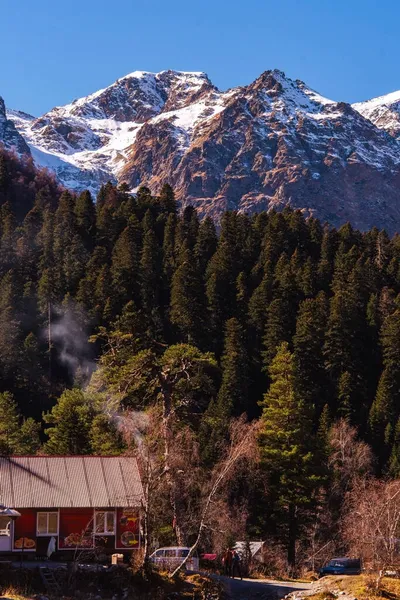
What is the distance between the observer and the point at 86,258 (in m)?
118

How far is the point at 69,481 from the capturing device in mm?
43438

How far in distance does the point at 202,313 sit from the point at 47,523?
66.2m

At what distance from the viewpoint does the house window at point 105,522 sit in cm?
4247

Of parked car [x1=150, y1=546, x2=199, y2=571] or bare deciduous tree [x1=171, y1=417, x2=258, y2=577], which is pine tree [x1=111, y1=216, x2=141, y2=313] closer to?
bare deciduous tree [x1=171, y1=417, x2=258, y2=577]

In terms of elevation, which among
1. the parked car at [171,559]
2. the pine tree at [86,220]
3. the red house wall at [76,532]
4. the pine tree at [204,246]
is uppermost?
the pine tree at [86,220]

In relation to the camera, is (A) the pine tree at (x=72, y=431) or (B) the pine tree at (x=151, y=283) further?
(B) the pine tree at (x=151, y=283)

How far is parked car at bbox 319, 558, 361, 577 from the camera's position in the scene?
44.6 meters

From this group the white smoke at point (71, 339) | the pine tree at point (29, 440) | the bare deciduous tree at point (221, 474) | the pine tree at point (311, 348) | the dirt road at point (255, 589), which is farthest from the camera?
the white smoke at point (71, 339)

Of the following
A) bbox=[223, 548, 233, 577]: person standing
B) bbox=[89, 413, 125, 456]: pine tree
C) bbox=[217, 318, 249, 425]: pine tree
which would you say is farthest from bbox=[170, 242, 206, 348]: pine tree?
bbox=[223, 548, 233, 577]: person standing

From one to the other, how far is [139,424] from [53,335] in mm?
59401

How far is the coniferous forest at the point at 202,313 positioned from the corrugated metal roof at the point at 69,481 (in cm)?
1757

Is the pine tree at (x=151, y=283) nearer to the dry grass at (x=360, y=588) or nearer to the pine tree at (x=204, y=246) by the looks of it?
the pine tree at (x=204, y=246)

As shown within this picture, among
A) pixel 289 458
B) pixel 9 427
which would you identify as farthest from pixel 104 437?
pixel 9 427

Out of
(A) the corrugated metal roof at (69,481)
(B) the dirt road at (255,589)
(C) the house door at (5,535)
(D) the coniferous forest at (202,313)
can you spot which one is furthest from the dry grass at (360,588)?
(D) the coniferous forest at (202,313)
